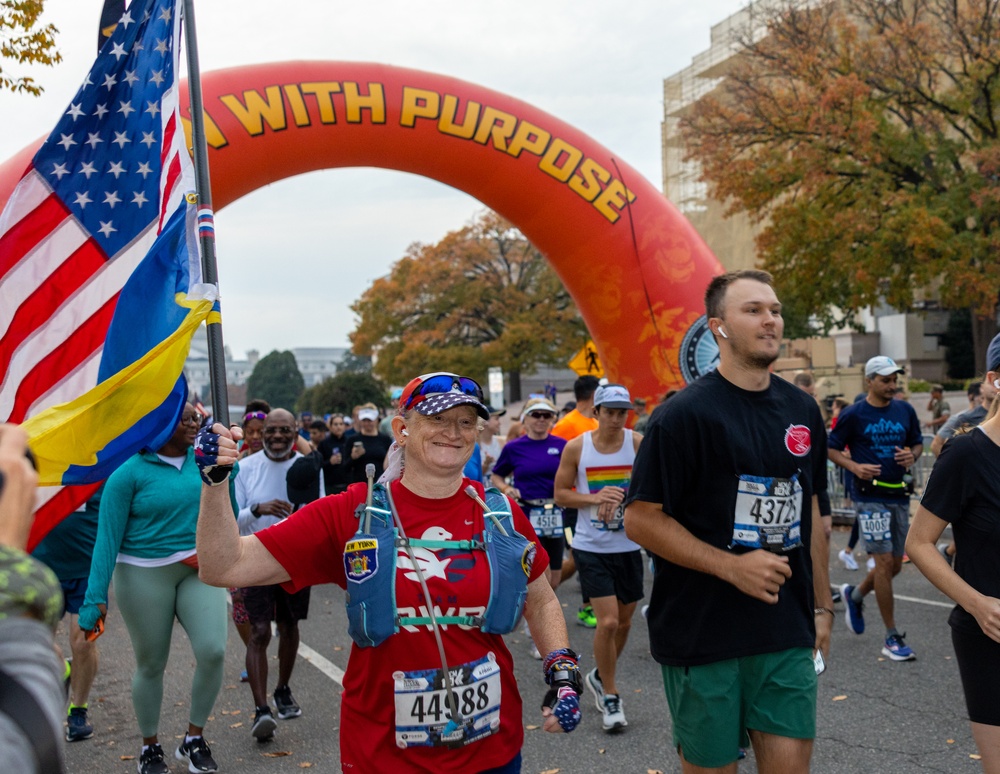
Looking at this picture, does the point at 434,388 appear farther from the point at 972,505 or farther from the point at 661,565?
the point at 972,505

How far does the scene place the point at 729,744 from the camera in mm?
3352

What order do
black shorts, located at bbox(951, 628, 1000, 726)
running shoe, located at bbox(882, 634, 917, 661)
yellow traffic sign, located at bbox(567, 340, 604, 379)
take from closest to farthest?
black shorts, located at bbox(951, 628, 1000, 726) < running shoe, located at bbox(882, 634, 917, 661) < yellow traffic sign, located at bbox(567, 340, 604, 379)

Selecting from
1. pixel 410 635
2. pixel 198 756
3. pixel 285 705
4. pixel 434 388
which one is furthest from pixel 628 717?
pixel 434 388

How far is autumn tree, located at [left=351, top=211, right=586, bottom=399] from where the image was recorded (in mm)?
41781

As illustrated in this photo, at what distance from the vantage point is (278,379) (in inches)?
4122

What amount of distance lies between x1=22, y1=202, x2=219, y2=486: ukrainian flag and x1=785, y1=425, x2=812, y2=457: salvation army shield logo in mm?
1985

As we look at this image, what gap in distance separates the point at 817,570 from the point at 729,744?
2.38ft

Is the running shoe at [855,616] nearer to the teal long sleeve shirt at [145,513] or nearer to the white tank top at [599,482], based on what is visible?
the white tank top at [599,482]

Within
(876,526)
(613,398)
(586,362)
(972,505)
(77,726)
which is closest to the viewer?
(972,505)

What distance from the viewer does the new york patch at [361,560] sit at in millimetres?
2850

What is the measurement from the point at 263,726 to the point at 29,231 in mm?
2896

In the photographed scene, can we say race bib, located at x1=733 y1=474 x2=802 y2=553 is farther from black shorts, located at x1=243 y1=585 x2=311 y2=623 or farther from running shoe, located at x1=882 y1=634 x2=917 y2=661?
running shoe, located at x1=882 y1=634 x2=917 y2=661

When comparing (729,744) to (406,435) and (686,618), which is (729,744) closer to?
(686,618)

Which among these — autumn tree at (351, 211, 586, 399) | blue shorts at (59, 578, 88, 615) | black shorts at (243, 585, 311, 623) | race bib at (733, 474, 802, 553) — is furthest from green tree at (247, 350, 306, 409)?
race bib at (733, 474, 802, 553)
